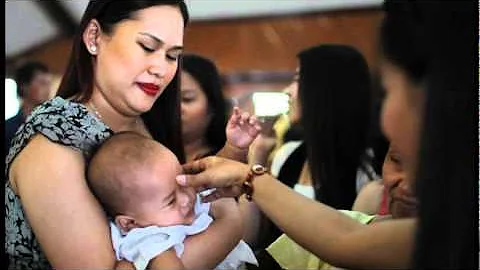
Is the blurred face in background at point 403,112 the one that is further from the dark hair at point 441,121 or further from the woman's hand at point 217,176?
the woman's hand at point 217,176

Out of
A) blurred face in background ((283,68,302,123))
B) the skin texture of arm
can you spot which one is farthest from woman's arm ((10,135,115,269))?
blurred face in background ((283,68,302,123))

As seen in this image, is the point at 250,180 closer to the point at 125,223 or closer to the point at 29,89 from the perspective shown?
the point at 125,223

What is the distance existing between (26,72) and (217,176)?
1.00 feet

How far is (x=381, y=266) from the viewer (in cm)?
90

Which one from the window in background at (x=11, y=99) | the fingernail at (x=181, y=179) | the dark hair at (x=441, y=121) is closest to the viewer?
the dark hair at (x=441, y=121)

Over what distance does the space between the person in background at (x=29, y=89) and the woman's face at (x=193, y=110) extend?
0.18 meters

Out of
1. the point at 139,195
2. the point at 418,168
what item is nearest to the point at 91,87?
the point at 139,195

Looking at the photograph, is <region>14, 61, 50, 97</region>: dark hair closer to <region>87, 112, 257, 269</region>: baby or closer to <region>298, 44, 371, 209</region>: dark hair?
<region>87, 112, 257, 269</region>: baby

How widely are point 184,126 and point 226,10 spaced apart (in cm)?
16

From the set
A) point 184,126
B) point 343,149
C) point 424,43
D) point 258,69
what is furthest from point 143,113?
point 424,43

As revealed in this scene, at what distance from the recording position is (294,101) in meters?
1.01

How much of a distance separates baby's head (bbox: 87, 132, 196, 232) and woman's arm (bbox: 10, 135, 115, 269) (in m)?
0.02

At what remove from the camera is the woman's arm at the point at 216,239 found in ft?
3.10

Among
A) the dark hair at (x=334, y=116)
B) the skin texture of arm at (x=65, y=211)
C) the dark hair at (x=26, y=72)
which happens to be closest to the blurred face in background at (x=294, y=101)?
the dark hair at (x=334, y=116)
